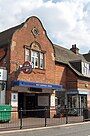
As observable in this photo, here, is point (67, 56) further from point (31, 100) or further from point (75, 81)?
point (31, 100)

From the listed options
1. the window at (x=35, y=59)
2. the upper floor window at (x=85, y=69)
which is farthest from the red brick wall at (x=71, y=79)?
the window at (x=35, y=59)

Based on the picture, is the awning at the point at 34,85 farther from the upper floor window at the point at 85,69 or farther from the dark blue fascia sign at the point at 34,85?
the upper floor window at the point at 85,69

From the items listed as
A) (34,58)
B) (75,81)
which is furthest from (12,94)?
(75,81)

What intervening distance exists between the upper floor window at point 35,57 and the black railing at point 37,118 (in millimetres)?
4682

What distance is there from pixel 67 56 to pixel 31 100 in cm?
964

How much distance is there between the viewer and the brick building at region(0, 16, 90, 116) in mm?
28267

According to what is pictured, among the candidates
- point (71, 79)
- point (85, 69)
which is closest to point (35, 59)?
point (71, 79)

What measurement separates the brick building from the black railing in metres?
1.40

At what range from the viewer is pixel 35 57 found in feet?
104

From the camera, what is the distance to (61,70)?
120 ft

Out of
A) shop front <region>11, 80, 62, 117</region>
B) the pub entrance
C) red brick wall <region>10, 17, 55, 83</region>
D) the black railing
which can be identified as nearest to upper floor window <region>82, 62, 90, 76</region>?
red brick wall <region>10, 17, 55, 83</region>

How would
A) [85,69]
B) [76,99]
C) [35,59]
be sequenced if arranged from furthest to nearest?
[85,69] < [76,99] < [35,59]

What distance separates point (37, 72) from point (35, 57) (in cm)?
152

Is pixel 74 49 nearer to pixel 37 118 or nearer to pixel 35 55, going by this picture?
pixel 35 55
